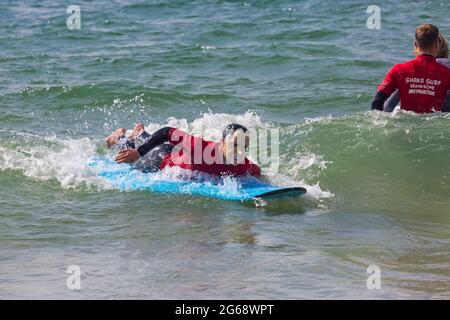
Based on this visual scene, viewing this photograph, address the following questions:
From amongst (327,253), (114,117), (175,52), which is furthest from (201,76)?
(327,253)

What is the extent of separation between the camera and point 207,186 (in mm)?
7844

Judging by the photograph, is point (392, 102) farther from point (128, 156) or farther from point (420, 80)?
point (128, 156)

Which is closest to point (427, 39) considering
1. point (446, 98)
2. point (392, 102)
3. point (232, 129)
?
point (446, 98)

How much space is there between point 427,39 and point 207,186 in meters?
2.69

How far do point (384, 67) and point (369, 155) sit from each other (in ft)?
17.4

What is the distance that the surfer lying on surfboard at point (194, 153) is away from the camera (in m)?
7.54

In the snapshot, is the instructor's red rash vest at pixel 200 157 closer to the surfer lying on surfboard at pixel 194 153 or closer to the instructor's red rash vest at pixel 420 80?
the surfer lying on surfboard at pixel 194 153

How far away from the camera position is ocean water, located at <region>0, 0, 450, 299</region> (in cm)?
584

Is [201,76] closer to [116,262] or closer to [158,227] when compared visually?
[158,227]

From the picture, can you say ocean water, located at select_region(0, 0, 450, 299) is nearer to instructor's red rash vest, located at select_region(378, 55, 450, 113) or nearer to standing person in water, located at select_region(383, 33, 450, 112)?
standing person in water, located at select_region(383, 33, 450, 112)

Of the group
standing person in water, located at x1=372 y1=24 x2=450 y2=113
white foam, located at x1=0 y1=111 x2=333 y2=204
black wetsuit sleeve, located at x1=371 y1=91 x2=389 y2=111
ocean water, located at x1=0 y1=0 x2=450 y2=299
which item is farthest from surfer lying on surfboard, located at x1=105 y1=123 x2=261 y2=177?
standing person in water, located at x1=372 y1=24 x2=450 y2=113

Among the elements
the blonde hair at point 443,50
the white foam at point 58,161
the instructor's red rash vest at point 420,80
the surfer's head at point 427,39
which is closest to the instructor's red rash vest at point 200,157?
the white foam at point 58,161

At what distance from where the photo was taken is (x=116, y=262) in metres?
6.09

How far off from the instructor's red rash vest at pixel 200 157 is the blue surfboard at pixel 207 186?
0.10 meters
